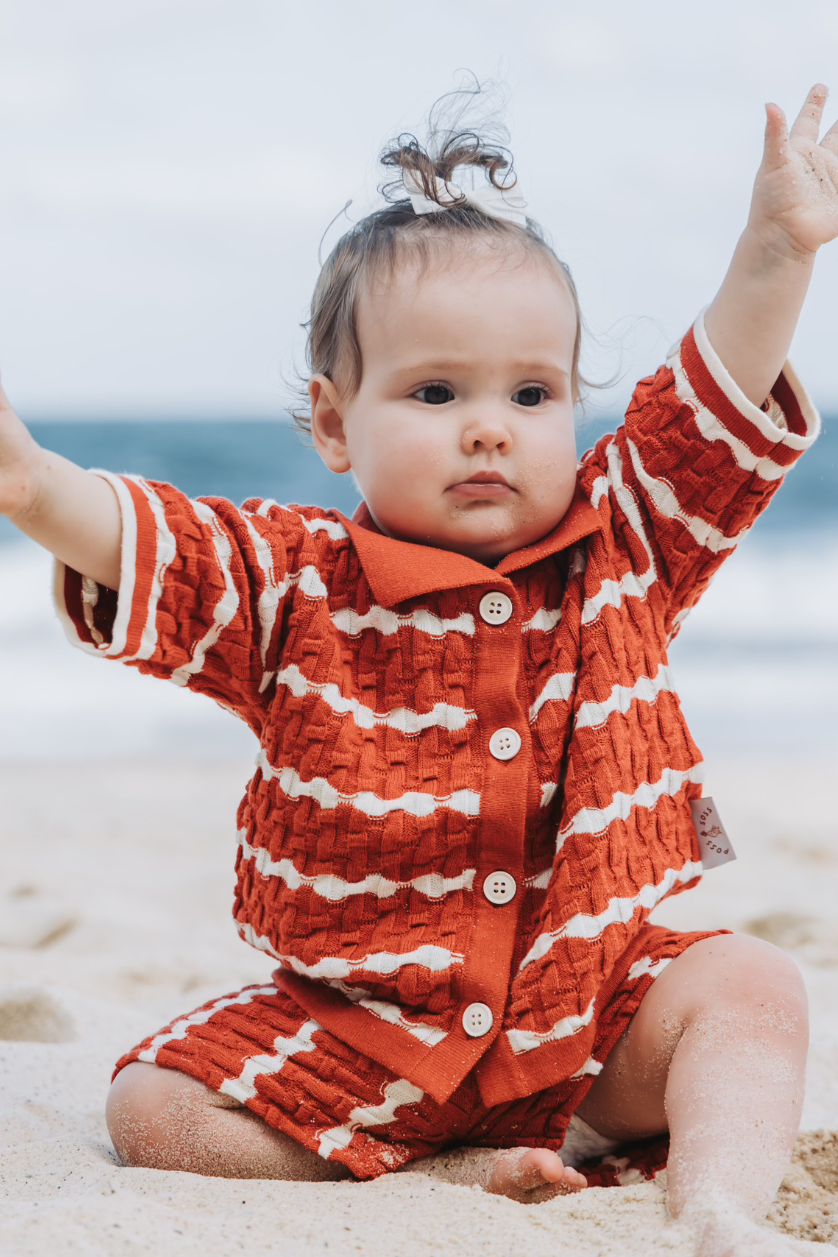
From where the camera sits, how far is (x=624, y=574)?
5.37 ft

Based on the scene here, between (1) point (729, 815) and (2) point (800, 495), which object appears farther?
(2) point (800, 495)

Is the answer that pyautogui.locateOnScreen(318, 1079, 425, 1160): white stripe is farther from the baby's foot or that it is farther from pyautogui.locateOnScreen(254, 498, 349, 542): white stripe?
pyautogui.locateOnScreen(254, 498, 349, 542): white stripe

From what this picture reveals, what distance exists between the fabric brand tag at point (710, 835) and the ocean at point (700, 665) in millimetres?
639

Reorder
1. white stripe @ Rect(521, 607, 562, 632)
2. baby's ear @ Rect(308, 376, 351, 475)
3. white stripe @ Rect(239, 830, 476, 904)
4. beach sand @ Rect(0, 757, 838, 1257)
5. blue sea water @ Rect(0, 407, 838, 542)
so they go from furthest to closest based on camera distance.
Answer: blue sea water @ Rect(0, 407, 838, 542) < baby's ear @ Rect(308, 376, 351, 475) < white stripe @ Rect(521, 607, 562, 632) < white stripe @ Rect(239, 830, 476, 904) < beach sand @ Rect(0, 757, 838, 1257)

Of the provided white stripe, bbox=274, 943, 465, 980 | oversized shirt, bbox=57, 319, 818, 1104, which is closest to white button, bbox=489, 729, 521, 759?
oversized shirt, bbox=57, 319, 818, 1104

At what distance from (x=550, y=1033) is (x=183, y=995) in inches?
43.1

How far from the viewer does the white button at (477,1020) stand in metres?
1.47

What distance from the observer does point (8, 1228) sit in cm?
112

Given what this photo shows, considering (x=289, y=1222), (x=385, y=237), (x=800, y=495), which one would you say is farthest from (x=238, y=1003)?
(x=800, y=495)

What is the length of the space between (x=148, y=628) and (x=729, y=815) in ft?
8.72

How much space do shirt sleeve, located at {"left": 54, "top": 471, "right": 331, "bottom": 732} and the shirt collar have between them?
0.24 feet

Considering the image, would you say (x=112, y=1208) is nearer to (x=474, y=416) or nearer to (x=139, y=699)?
(x=474, y=416)

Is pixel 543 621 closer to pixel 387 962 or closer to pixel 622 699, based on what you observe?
pixel 622 699

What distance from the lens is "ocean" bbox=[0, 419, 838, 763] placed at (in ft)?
16.4
